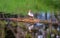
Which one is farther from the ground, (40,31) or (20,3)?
(20,3)

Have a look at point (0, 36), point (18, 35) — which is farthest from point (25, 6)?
point (0, 36)

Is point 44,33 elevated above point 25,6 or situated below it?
below

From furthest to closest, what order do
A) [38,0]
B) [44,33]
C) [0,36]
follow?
[0,36], [44,33], [38,0]

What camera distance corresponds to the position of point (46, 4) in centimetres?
49

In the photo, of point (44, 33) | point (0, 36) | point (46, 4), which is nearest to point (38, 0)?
point (46, 4)

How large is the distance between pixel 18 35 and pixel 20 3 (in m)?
0.70

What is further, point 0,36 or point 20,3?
point 0,36

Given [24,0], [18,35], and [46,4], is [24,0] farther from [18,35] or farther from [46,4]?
[18,35]

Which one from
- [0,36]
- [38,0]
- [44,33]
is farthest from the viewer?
[0,36]

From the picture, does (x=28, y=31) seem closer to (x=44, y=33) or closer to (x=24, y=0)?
(x=44, y=33)

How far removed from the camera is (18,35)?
→ 1180 millimetres

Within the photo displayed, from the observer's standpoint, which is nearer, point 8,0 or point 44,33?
point 8,0

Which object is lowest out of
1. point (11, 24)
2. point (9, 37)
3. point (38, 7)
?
point (9, 37)

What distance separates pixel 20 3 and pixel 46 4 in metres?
0.09
